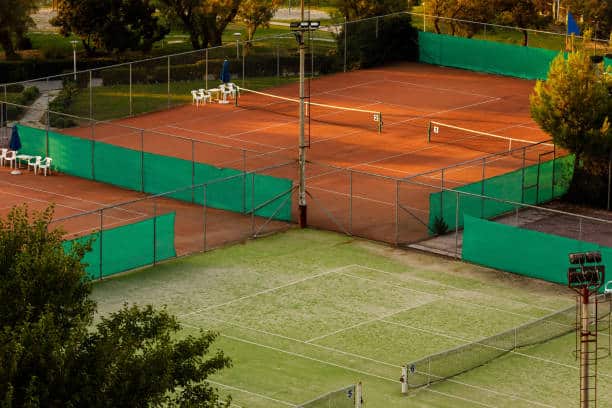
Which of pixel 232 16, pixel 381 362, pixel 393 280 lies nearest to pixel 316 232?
pixel 393 280

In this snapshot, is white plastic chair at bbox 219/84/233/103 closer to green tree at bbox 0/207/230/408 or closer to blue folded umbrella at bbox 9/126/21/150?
blue folded umbrella at bbox 9/126/21/150

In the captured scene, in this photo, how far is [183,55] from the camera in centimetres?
8450

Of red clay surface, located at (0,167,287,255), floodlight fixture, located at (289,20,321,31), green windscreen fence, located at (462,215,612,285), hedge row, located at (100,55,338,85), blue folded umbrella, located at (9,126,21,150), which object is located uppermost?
floodlight fixture, located at (289,20,321,31)

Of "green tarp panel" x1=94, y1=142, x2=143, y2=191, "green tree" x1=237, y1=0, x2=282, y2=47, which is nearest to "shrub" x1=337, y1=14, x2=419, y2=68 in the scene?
"green tree" x1=237, y1=0, x2=282, y2=47

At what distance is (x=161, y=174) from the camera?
2544 inches

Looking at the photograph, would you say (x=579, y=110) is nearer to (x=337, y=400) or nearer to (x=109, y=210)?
(x=109, y=210)

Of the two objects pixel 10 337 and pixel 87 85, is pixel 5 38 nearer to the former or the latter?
pixel 87 85

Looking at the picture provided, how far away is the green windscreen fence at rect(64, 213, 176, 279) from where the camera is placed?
2083 inches

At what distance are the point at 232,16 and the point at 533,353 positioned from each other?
55.6 metres

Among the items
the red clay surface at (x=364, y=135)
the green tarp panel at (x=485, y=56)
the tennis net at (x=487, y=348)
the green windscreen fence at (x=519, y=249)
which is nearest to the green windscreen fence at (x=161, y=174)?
the red clay surface at (x=364, y=135)

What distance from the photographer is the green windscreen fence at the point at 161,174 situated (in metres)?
60.6

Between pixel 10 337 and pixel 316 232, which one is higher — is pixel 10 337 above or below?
above

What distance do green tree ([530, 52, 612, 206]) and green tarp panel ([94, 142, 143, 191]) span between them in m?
16.1

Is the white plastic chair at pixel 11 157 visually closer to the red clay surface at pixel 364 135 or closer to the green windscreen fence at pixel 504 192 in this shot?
the red clay surface at pixel 364 135
